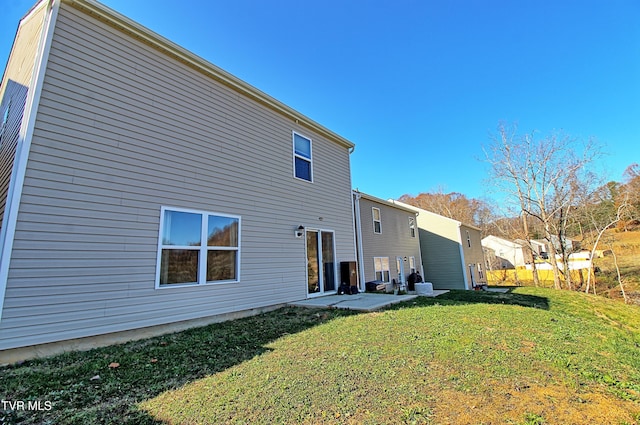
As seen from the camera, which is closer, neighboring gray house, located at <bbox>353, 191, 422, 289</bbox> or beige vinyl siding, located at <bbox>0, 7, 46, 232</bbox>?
beige vinyl siding, located at <bbox>0, 7, 46, 232</bbox>

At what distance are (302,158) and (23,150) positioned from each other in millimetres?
5816

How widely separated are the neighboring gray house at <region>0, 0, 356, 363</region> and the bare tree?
1806 centimetres

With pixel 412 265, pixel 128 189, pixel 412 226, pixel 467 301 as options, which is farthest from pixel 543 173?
pixel 128 189

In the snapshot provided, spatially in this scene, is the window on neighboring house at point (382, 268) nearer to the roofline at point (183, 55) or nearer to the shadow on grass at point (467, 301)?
the shadow on grass at point (467, 301)

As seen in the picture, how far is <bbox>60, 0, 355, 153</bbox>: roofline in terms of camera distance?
4617 millimetres

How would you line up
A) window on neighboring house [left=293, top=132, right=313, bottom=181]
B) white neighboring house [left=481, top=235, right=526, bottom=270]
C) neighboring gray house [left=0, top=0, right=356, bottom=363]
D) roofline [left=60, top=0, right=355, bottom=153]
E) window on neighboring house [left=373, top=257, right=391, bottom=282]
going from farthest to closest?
white neighboring house [left=481, top=235, right=526, bottom=270] < window on neighboring house [left=373, top=257, right=391, bottom=282] < window on neighboring house [left=293, top=132, right=313, bottom=181] < roofline [left=60, top=0, right=355, bottom=153] < neighboring gray house [left=0, top=0, right=356, bottom=363]

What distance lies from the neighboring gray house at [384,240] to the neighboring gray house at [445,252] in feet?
8.79

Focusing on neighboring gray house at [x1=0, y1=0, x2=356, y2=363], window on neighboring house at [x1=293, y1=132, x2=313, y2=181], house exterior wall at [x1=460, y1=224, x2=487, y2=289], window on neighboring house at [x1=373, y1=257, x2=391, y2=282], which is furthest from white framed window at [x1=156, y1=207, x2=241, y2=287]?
house exterior wall at [x1=460, y1=224, x2=487, y2=289]

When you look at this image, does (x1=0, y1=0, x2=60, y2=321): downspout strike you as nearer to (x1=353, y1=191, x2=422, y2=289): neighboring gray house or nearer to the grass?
the grass

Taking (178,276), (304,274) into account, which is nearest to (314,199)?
(304,274)

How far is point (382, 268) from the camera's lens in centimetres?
1293

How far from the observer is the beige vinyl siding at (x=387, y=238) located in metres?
12.1

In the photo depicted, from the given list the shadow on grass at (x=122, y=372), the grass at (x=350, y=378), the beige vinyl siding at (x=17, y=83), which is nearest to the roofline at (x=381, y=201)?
the grass at (x=350, y=378)

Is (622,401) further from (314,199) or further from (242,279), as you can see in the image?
(314,199)
